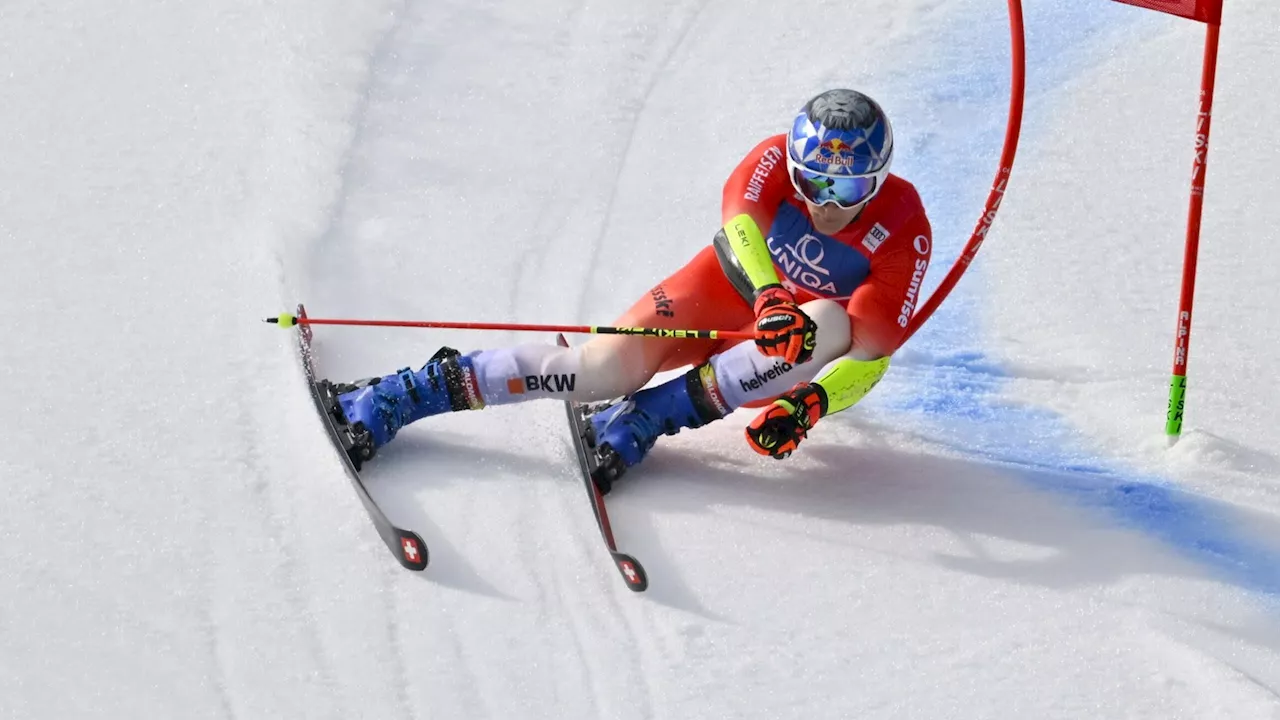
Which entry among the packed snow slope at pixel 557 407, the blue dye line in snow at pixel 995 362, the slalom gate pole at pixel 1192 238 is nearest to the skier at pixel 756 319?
the packed snow slope at pixel 557 407

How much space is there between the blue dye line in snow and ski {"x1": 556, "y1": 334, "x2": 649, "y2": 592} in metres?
1.20

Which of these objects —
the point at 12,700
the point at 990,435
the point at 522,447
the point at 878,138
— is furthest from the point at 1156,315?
the point at 12,700

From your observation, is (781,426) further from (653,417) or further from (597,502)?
(597,502)

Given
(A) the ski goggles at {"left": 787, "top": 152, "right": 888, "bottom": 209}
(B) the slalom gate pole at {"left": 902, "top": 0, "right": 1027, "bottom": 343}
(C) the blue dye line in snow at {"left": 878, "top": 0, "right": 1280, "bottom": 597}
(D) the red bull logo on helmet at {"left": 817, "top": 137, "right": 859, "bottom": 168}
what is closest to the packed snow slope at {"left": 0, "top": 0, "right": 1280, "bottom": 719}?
(C) the blue dye line in snow at {"left": 878, "top": 0, "right": 1280, "bottom": 597}

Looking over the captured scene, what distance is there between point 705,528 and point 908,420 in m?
1.09

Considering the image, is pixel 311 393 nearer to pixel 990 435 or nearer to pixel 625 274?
pixel 625 274

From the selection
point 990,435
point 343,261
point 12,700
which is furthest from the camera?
point 343,261

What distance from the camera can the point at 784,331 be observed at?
4867 mm

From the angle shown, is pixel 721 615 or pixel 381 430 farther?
pixel 381 430

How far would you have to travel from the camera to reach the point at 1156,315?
6500 mm

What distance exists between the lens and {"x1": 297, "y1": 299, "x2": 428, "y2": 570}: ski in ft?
15.7

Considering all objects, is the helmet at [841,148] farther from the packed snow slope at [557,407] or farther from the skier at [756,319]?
the packed snow slope at [557,407]

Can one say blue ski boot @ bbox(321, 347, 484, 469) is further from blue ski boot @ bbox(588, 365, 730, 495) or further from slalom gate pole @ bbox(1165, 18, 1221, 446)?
slalom gate pole @ bbox(1165, 18, 1221, 446)

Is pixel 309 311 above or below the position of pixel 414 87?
below
